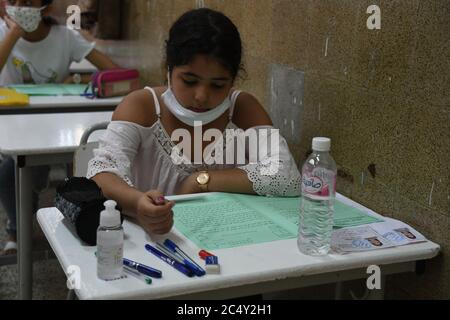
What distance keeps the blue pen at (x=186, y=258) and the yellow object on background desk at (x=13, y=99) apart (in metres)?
1.67

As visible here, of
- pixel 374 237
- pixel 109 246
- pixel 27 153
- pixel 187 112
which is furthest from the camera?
pixel 27 153

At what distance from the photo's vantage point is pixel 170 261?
44.1 inches

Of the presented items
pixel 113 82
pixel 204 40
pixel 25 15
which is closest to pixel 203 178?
pixel 204 40

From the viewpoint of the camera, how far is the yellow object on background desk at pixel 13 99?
8.46 feet

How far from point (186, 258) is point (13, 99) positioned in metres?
A: 1.81

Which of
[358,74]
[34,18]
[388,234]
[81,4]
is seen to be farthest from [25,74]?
[388,234]

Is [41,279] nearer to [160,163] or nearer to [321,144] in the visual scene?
[160,163]

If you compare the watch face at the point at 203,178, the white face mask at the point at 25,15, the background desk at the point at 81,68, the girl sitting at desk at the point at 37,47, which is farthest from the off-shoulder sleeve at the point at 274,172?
the background desk at the point at 81,68

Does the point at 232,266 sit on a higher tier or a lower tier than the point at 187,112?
lower

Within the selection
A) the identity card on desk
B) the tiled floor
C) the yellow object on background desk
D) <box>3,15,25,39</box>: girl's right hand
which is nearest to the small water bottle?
the identity card on desk

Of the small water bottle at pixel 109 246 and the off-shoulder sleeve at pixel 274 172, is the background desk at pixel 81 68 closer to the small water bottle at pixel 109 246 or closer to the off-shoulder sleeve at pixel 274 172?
the off-shoulder sleeve at pixel 274 172
